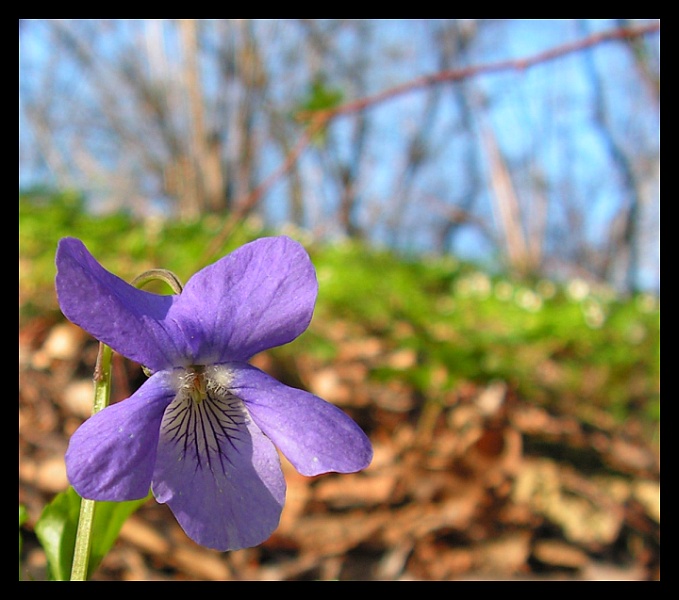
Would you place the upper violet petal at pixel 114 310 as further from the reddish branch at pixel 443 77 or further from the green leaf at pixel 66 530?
the reddish branch at pixel 443 77

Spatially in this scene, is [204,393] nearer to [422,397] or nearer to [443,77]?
[443,77]

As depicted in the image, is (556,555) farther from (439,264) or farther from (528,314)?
(439,264)

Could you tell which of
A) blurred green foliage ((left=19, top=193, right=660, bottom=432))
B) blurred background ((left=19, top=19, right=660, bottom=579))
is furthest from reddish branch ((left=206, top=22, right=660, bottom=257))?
blurred green foliage ((left=19, top=193, right=660, bottom=432))

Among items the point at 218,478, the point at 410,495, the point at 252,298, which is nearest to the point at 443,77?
the point at 252,298

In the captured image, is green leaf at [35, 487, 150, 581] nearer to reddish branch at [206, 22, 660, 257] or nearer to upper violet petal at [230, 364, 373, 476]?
upper violet petal at [230, 364, 373, 476]

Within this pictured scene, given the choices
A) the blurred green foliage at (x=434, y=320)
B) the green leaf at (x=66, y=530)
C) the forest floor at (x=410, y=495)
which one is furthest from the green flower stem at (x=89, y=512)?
the blurred green foliage at (x=434, y=320)

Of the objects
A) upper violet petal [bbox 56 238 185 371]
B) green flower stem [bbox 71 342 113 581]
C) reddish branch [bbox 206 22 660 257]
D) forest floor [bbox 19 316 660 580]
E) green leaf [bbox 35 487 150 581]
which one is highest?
reddish branch [bbox 206 22 660 257]
